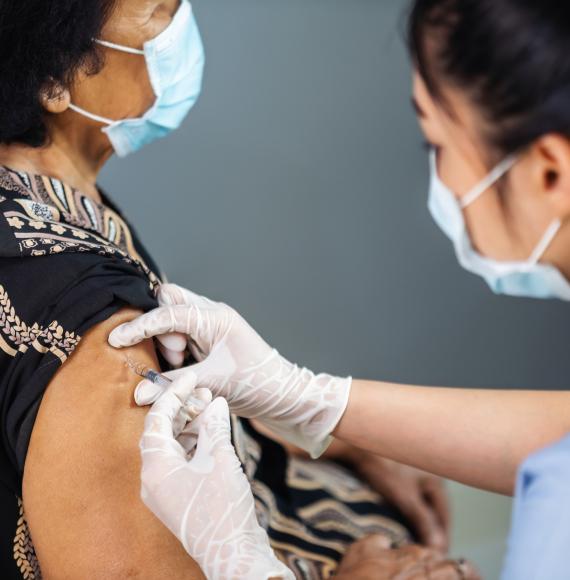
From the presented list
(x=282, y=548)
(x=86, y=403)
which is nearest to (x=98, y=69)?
(x=86, y=403)

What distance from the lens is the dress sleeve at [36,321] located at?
3.51 ft

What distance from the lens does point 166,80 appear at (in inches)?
55.1

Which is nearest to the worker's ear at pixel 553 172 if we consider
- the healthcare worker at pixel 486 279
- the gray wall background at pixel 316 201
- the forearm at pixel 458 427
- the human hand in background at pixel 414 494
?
the healthcare worker at pixel 486 279

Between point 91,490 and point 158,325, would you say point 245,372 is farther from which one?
point 91,490

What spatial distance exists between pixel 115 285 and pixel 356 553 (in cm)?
71

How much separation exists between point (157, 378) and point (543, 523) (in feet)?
1.77

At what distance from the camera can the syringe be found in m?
1.10

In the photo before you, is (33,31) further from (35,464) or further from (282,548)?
(282,548)

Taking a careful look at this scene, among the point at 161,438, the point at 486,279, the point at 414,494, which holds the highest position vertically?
the point at 486,279

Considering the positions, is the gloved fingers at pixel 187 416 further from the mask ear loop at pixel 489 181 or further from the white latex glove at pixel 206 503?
the mask ear loop at pixel 489 181

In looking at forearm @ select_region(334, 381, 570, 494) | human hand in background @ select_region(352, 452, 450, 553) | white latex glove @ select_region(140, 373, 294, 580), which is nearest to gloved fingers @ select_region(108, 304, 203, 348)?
white latex glove @ select_region(140, 373, 294, 580)

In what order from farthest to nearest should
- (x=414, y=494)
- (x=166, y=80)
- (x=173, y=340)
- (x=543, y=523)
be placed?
(x=414, y=494) → (x=166, y=80) → (x=173, y=340) → (x=543, y=523)

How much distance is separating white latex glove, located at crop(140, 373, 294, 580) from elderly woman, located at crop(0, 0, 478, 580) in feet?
0.21

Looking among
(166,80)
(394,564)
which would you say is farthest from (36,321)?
(394,564)
